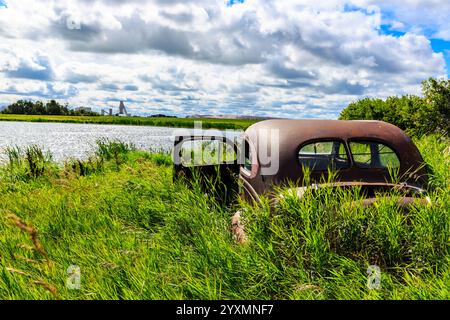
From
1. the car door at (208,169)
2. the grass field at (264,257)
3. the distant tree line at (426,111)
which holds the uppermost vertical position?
the distant tree line at (426,111)

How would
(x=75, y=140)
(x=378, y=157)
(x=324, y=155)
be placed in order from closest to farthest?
(x=378, y=157)
(x=324, y=155)
(x=75, y=140)

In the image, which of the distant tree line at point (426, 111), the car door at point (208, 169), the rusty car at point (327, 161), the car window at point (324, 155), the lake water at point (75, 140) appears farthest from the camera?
the distant tree line at point (426, 111)

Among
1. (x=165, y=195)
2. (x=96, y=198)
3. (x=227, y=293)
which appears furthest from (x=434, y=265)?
(x=96, y=198)

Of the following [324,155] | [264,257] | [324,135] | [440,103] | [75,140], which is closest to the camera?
[264,257]

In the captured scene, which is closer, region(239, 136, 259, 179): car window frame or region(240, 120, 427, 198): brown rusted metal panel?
region(240, 120, 427, 198): brown rusted metal panel

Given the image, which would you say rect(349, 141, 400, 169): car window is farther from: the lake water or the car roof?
the lake water

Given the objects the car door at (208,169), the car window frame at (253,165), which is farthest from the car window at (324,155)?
the car door at (208,169)

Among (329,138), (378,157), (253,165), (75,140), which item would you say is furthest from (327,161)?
(75,140)

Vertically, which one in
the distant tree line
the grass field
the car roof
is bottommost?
the grass field

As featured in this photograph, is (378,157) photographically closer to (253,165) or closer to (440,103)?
(253,165)

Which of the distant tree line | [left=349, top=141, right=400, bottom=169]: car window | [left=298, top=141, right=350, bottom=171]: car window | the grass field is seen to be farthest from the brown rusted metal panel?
the distant tree line

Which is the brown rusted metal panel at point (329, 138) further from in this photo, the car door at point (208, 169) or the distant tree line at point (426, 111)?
the distant tree line at point (426, 111)

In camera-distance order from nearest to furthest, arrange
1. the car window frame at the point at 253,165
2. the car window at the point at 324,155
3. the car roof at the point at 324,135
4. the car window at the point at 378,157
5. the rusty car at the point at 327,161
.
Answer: the rusty car at the point at 327,161 → the car roof at the point at 324,135 → the car window frame at the point at 253,165 → the car window at the point at 378,157 → the car window at the point at 324,155

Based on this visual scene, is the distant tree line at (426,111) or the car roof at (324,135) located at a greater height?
the distant tree line at (426,111)
